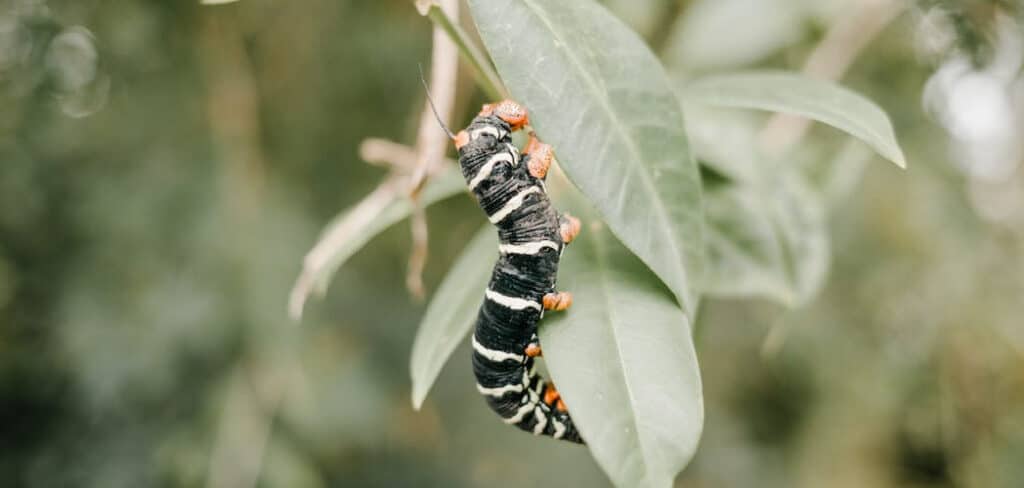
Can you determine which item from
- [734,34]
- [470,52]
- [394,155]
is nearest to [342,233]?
[394,155]

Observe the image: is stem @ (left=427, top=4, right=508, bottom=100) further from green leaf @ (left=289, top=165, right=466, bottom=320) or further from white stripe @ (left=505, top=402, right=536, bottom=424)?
white stripe @ (left=505, top=402, right=536, bottom=424)

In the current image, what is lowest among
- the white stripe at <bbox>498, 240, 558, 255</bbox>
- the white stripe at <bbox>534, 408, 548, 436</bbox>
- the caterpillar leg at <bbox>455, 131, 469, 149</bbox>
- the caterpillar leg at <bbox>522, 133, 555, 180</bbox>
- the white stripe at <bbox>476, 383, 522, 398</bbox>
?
the white stripe at <bbox>534, 408, 548, 436</bbox>

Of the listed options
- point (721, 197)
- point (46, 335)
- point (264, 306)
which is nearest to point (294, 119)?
point (264, 306)

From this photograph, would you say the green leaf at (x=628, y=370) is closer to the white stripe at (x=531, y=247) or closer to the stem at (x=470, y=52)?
the white stripe at (x=531, y=247)

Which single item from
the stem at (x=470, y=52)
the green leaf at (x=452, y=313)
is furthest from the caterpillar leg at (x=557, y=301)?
the stem at (x=470, y=52)

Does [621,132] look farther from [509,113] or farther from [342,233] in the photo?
[342,233]

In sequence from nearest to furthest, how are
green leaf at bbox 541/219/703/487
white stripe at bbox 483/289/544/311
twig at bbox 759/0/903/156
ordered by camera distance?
green leaf at bbox 541/219/703/487 < white stripe at bbox 483/289/544/311 < twig at bbox 759/0/903/156

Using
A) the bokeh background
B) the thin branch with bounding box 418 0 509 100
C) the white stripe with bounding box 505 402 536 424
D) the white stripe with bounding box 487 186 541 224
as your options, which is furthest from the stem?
the bokeh background
